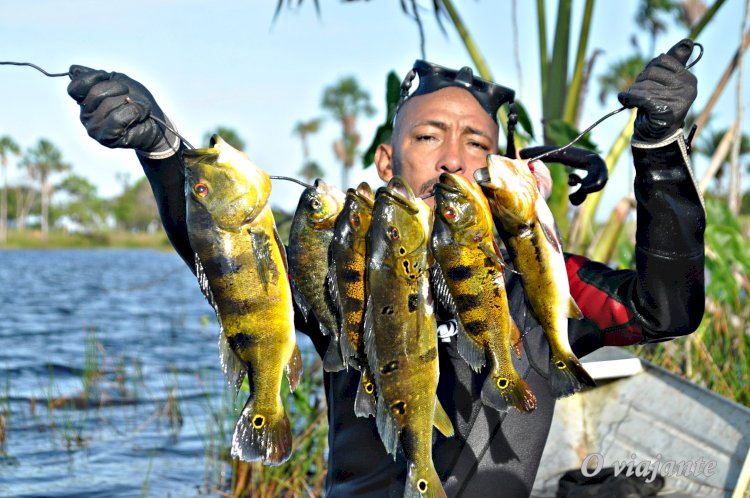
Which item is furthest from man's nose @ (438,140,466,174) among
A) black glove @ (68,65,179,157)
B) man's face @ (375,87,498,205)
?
black glove @ (68,65,179,157)

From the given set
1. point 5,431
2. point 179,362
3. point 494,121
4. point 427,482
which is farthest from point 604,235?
point 179,362

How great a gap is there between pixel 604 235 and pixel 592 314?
4.93m

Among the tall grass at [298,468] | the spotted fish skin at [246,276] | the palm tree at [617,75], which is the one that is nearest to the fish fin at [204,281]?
the spotted fish skin at [246,276]

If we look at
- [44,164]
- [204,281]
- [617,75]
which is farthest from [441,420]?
[44,164]

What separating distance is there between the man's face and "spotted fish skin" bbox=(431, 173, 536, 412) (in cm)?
115

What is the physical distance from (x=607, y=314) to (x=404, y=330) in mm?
1161

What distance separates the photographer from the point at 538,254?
3000 millimetres

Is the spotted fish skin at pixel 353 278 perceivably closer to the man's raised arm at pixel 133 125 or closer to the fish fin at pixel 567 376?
the fish fin at pixel 567 376

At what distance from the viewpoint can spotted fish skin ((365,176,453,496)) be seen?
9.20ft

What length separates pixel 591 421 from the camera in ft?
24.3

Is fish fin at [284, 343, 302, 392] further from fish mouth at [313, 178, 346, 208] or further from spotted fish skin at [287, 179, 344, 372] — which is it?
fish mouth at [313, 178, 346, 208]

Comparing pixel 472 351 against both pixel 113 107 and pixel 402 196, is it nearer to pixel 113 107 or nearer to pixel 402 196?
pixel 402 196

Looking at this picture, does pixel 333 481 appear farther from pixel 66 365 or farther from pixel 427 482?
pixel 66 365

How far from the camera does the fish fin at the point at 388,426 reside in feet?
9.65
